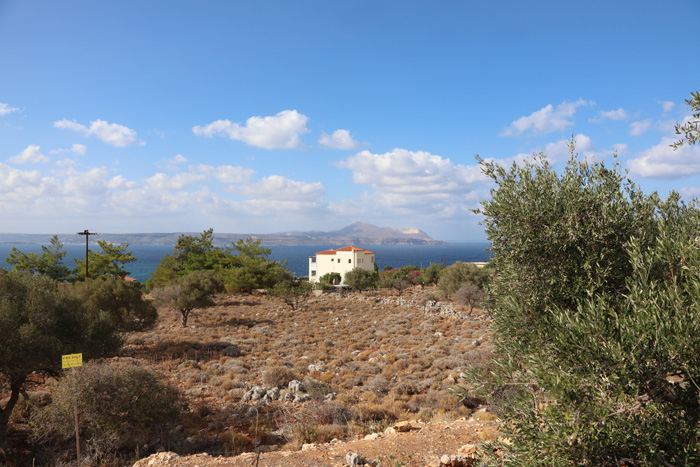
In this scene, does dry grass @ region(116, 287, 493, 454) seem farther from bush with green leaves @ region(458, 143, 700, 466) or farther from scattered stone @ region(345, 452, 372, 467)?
bush with green leaves @ region(458, 143, 700, 466)

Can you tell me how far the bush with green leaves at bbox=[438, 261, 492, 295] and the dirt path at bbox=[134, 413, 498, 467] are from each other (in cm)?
2806

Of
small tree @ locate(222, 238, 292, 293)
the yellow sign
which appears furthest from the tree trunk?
small tree @ locate(222, 238, 292, 293)

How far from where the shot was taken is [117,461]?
9688 mm

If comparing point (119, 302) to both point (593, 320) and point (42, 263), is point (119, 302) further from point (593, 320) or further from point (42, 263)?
point (42, 263)

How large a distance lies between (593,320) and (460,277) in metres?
34.3

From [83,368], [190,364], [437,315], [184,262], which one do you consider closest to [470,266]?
[437,315]

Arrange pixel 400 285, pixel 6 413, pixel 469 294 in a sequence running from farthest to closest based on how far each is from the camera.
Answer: pixel 400 285 < pixel 469 294 < pixel 6 413

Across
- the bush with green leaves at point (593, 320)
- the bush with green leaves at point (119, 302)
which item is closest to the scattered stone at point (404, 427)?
the bush with green leaves at point (593, 320)

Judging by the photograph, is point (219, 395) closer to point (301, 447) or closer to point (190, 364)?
point (190, 364)

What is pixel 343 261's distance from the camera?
236 feet

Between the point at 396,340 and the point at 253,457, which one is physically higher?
the point at 253,457

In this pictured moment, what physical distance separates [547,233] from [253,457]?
790cm

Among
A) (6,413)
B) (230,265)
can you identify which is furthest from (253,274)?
(6,413)

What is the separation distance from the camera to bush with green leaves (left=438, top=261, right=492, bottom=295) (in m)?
36.3
